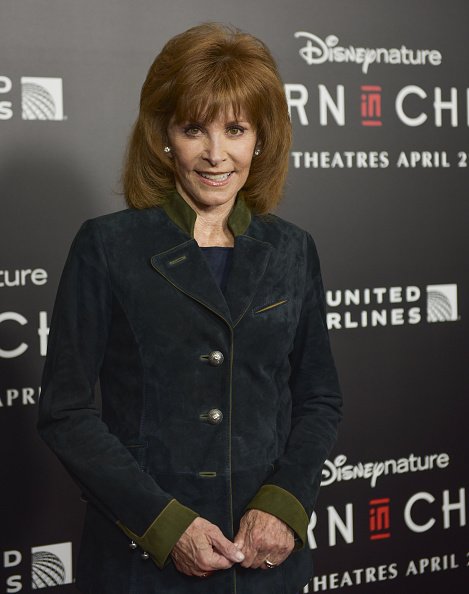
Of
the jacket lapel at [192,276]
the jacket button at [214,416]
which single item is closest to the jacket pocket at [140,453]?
the jacket button at [214,416]

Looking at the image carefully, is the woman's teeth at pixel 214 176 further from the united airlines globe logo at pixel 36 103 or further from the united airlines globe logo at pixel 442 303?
the united airlines globe logo at pixel 442 303

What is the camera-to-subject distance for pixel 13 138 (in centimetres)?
224

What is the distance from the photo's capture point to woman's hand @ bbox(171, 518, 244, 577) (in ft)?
4.35

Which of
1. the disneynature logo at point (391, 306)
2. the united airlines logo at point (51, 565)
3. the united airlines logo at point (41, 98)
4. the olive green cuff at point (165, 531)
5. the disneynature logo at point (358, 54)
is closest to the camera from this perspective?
the olive green cuff at point (165, 531)

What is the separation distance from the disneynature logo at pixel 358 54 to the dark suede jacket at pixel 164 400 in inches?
49.1

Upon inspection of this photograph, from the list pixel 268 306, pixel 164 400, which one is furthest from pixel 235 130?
pixel 164 400

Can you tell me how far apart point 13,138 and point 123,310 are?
1016 millimetres

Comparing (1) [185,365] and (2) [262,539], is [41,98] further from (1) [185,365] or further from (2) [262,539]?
(2) [262,539]

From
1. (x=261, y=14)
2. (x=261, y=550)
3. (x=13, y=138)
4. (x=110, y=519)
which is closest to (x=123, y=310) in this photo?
(x=110, y=519)

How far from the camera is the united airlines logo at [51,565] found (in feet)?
7.84

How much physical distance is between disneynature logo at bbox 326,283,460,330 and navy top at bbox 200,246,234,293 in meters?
1.19

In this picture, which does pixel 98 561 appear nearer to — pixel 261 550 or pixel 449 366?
pixel 261 550

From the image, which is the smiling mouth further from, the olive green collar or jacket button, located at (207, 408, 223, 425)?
jacket button, located at (207, 408, 223, 425)

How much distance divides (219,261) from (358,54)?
1364 mm
